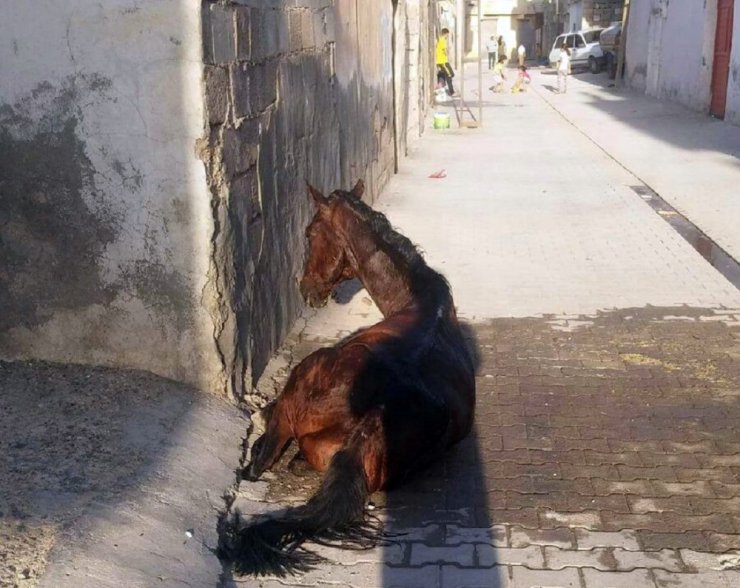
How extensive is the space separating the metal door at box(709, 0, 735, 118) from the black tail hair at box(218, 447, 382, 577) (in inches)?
840

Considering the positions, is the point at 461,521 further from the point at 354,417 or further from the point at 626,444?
the point at 626,444

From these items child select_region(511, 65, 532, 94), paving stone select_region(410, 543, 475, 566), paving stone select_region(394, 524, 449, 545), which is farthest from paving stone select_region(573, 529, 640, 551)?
child select_region(511, 65, 532, 94)

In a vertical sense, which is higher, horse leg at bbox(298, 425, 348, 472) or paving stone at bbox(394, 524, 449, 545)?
horse leg at bbox(298, 425, 348, 472)

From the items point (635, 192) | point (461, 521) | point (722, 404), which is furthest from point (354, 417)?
point (635, 192)

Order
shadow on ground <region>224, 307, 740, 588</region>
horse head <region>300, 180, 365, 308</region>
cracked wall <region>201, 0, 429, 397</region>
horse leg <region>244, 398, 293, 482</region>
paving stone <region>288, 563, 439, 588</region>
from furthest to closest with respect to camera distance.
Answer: horse head <region>300, 180, 365, 308</region> < cracked wall <region>201, 0, 429, 397</region> < horse leg <region>244, 398, 293, 482</region> < shadow on ground <region>224, 307, 740, 588</region> < paving stone <region>288, 563, 439, 588</region>

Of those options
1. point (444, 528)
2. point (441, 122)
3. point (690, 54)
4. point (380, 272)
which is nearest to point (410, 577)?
point (444, 528)

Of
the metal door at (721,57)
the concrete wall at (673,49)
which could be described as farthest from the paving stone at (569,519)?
the concrete wall at (673,49)

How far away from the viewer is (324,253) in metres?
5.04

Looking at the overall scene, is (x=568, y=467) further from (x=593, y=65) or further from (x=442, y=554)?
(x=593, y=65)

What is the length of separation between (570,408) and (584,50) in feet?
140

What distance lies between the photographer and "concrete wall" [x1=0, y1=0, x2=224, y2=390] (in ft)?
14.1

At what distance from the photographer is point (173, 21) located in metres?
4.23

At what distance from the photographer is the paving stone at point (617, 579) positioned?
3.45 meters

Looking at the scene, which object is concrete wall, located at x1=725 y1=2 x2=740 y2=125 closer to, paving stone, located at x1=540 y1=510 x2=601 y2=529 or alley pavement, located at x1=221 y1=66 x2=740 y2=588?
alley pavement, located at x1=221 y1=66 x2=740 y2=588
